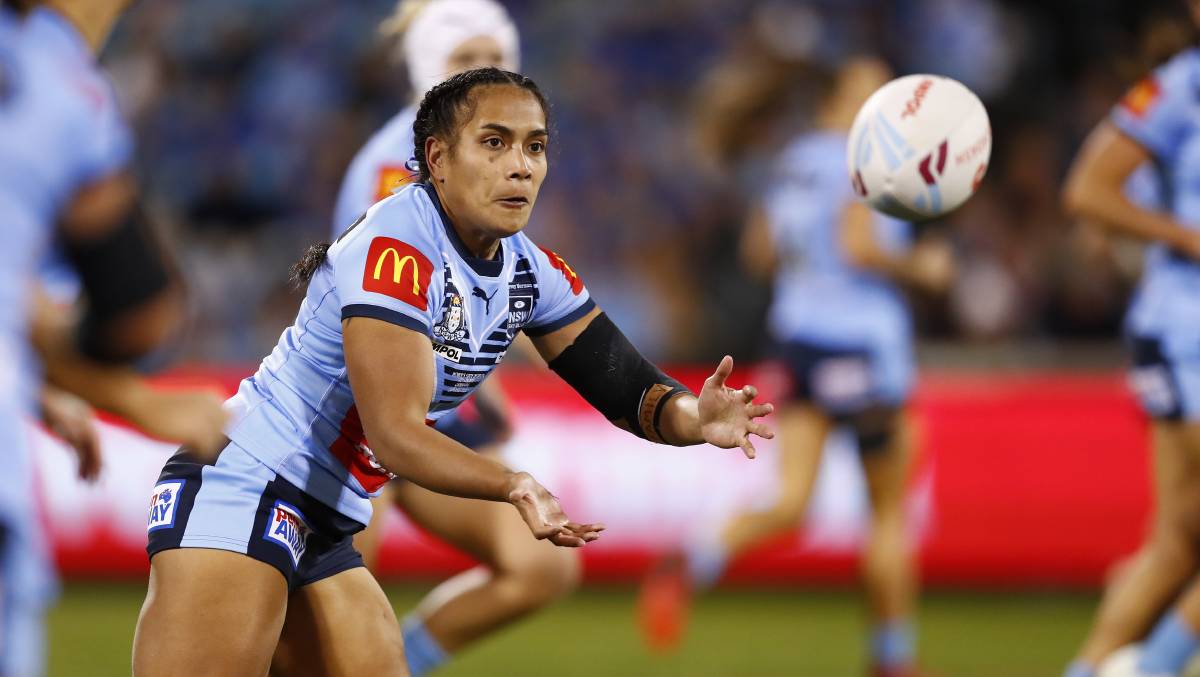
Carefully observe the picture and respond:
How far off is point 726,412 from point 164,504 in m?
1.32

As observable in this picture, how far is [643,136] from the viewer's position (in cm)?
1303

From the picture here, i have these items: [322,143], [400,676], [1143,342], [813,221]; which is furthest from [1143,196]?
[322,143]

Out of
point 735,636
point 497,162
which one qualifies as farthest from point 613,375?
point 735,636

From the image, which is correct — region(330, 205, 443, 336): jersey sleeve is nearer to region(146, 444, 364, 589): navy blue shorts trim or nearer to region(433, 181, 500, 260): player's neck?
region(433, 181, 500, 260): player's neck

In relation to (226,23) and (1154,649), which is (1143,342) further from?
(226,23)

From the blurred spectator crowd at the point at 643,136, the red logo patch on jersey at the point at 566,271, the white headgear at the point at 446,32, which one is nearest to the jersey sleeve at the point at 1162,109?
the white headgear at the point at 446,32

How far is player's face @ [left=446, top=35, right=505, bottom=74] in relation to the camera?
5426 millimetres

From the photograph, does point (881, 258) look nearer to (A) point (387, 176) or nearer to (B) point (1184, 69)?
(B) point (1184, 69)

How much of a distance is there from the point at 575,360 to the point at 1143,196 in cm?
340

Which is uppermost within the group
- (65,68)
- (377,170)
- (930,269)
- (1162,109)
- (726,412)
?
(930,269)

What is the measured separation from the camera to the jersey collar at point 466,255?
3.85 metres

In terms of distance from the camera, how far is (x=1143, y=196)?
21.7 feet

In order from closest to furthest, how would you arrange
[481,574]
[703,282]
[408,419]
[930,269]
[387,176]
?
[408,419], [387,176], [481,574], [930,269], [703,282]

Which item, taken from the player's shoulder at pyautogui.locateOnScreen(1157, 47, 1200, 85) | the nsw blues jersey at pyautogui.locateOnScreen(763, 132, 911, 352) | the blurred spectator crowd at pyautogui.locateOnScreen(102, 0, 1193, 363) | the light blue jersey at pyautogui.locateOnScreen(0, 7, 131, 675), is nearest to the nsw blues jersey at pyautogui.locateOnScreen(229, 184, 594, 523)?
the light blue jersey at pyautogui.locateOnScreen(0, 7, 131, 675)
